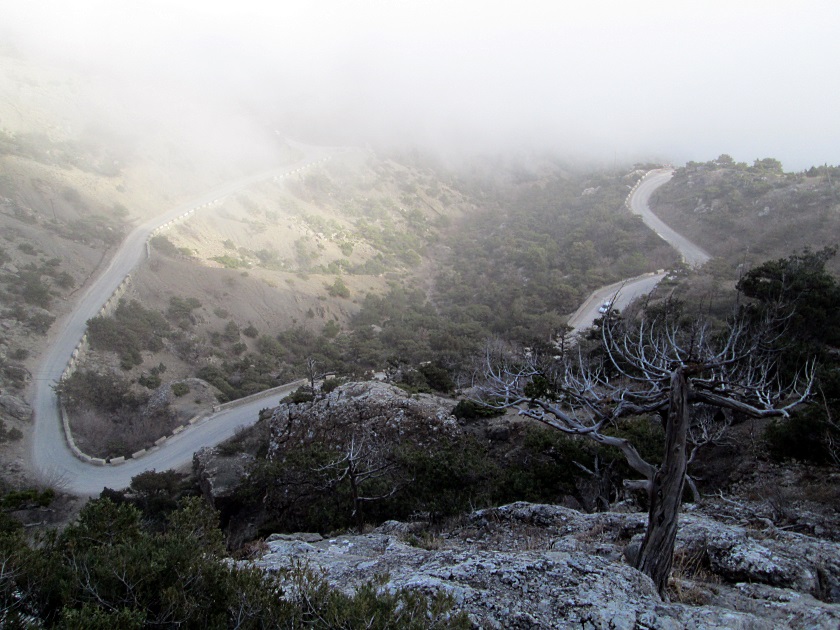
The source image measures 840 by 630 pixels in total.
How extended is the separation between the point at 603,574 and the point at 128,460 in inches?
891

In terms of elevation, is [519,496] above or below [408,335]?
above

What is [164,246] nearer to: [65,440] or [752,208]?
[65,440]

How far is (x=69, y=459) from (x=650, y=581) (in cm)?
2419

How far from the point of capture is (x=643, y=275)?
4022 centimetres

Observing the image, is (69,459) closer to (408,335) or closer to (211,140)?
(408,335)

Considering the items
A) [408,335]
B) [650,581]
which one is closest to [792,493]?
[650,581]

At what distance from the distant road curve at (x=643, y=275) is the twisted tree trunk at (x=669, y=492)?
18.4 m

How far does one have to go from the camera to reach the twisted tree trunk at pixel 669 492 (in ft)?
14.9

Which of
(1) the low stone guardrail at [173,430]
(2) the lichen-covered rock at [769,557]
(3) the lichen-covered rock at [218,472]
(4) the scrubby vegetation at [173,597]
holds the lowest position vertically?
(1) the low stone guardrail at [173,430]

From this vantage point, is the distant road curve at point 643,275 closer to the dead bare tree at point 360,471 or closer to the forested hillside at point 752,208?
the forested hillside at point 752,208

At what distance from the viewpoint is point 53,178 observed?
137 ft

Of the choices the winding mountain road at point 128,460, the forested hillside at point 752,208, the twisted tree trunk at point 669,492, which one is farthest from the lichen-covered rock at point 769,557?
the forested hillside at point 752,208

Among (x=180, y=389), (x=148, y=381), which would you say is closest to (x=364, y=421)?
(x=180, y=389)

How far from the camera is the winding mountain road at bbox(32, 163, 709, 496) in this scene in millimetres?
20158
